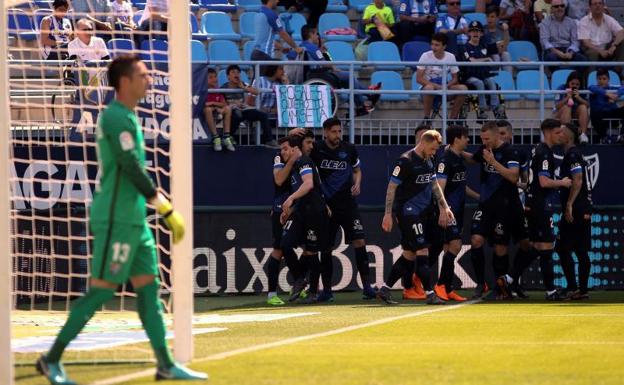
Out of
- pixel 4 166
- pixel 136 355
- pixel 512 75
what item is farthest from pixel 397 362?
pixel 512 75

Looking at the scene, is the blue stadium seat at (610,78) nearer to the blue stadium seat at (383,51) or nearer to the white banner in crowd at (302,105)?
the blue stadium seat at (383,51)

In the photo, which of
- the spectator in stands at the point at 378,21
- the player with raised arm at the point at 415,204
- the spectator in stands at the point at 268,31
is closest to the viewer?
the player with raised arm at the point at 415,204

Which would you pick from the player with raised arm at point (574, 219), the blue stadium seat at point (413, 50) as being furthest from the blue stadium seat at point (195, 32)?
the player with raised arm at point (574, 219)

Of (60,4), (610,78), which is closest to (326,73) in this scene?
(610,78)

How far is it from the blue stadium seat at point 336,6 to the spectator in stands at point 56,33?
8300 mm

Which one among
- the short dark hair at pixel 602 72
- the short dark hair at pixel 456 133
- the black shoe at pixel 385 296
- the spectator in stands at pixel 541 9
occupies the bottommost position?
the black shoe at pixel 385 296

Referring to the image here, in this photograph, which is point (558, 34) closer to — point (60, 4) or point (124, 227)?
point (60, 4)

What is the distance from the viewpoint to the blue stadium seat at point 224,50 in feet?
66.8

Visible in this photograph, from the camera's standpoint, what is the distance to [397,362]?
29.2 ft

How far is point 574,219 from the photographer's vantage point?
1647cm

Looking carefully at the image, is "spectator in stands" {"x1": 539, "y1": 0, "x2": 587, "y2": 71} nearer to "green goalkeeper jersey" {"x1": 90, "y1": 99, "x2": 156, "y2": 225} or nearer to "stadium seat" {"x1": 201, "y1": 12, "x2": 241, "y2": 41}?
"stadium seat" {"x1": 201, "y1": 12, "x2": 241, "y2": 41}

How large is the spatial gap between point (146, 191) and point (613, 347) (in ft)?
13.7

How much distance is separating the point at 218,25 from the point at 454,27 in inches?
149

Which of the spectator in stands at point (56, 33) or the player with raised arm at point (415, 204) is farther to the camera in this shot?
the player with raised arm at point (415, 204)
